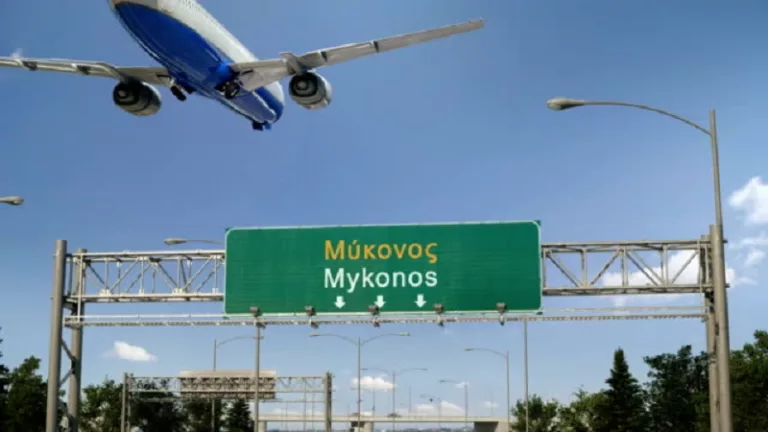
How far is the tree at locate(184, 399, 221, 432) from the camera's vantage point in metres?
108

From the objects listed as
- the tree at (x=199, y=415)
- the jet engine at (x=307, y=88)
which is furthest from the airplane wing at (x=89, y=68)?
the tree at (x=199, y=415)

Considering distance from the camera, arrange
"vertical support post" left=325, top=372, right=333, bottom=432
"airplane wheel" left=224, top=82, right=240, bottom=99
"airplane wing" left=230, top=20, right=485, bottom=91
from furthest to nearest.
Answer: "vertical support post" left=325, top=372, right=333, bottom=432 < "airplane wheel" left=224, top=82, right=240, bottom=99 < "airplane wing" left=230, top=20, right=485, bottom=91

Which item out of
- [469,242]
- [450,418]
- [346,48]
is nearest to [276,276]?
[469,242]

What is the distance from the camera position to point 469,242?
32.8 meters

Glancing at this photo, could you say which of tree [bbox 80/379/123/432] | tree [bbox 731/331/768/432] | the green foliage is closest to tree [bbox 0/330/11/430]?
the green foliage

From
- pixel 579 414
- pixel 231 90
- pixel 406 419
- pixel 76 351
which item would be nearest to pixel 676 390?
pixel 579 414

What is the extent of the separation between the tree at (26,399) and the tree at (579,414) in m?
54.2

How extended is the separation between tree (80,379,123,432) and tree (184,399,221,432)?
26.1ft

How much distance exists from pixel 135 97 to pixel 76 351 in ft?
45.8

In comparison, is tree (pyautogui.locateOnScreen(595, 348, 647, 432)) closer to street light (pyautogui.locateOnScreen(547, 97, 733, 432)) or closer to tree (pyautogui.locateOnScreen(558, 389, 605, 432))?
tree (pyautogui.locateOnScreen(558, 389, 605, 432))

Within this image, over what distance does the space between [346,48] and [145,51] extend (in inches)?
317

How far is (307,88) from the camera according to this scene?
42344mm

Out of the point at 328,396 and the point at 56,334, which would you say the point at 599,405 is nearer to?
the point at 328,396

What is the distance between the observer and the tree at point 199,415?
353 feet
